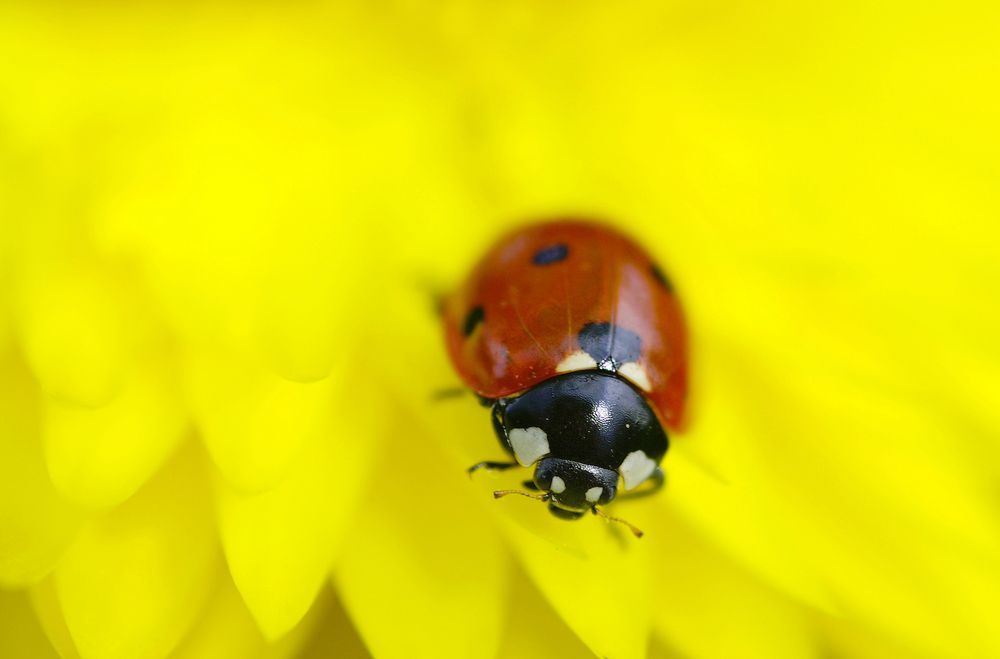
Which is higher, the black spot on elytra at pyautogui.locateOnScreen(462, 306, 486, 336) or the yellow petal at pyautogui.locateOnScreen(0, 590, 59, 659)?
the black spot on elytra at pyautogui.locateOnScreen(462, 306, 486, 336)

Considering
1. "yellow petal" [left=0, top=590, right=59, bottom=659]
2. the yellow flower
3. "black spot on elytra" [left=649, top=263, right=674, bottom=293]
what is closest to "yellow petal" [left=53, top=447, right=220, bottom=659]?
the yellow flower

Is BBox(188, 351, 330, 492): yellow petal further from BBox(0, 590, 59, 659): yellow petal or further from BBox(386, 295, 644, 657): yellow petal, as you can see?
BBox(0, 590, 59, 659): yellow petal

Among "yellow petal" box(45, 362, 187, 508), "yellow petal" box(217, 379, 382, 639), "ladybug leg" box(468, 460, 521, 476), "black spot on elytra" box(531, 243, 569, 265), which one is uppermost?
"black spot on elytra" box(531, 243, 569, 265)

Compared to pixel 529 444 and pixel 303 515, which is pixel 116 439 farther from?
pixel 529 444

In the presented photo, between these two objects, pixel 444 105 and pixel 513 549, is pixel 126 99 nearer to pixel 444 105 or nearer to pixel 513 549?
pixel 444 105

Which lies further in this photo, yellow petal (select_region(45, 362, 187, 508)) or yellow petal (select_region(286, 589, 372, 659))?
yellow petal (select_region(286, 589, 372, 659))

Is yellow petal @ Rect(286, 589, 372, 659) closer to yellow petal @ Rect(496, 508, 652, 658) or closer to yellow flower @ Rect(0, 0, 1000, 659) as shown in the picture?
yellow flower @ Rect(0, 0, 1000, 659)

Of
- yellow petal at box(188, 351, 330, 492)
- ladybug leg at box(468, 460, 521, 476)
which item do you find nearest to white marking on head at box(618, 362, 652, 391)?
ladybug leg at box(468, 460, 521, 476)
